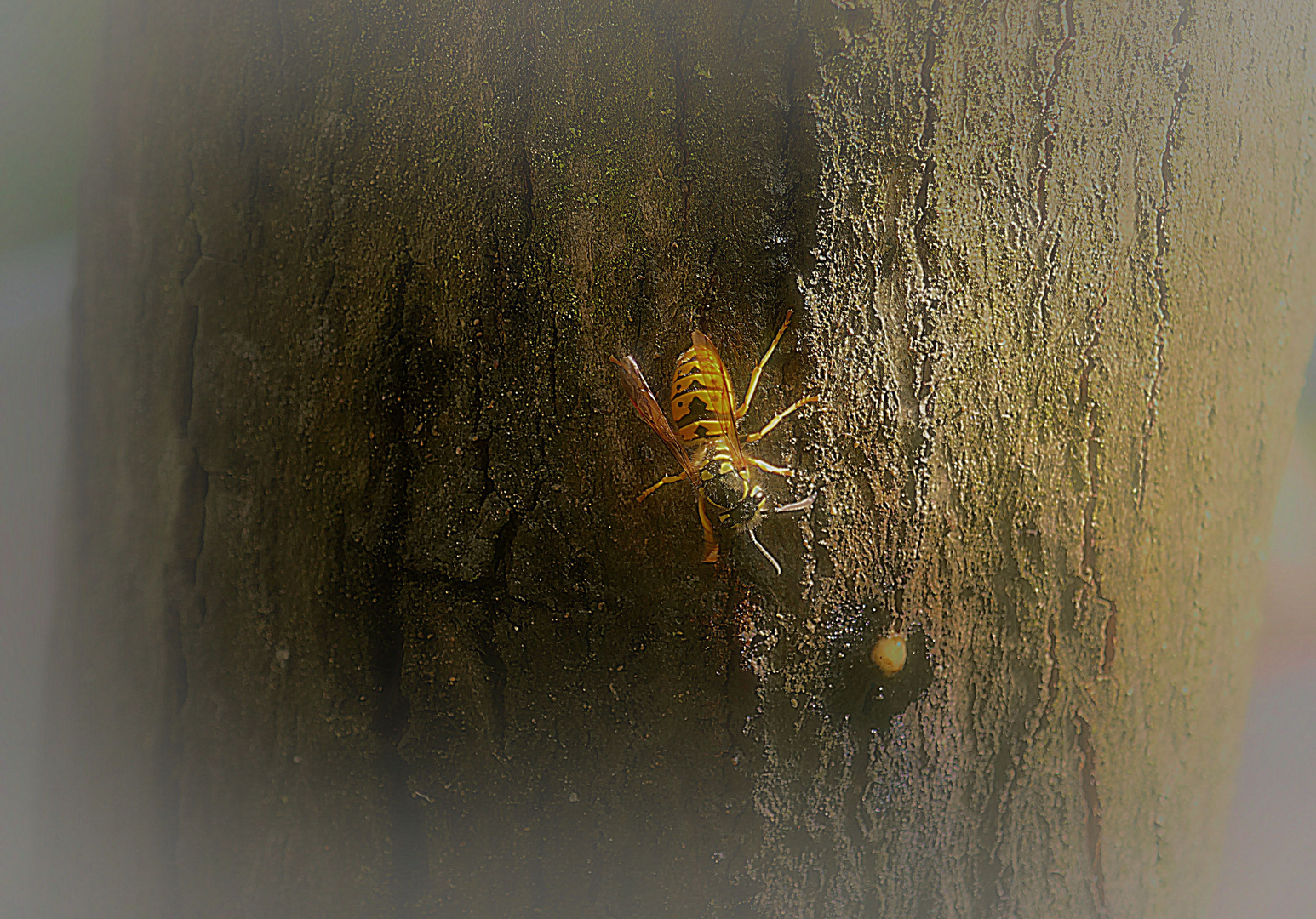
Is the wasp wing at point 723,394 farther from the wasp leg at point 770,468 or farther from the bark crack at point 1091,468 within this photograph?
the bark crack at point 1091,468

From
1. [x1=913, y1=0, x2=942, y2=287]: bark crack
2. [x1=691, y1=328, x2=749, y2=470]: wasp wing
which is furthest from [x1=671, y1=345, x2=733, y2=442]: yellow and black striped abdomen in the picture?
[x1=913, y1=0, x2=942, y2=287]: bark crack

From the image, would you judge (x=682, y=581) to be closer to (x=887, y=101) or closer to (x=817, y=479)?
(x=817, y=479)

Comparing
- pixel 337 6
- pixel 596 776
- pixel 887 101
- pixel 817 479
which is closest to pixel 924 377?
pixel 817 479

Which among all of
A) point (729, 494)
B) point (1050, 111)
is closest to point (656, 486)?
point (729, 494)

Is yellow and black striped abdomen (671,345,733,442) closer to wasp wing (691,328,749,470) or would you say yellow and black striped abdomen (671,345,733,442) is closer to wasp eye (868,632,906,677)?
wasp wing (691,328,749,470)

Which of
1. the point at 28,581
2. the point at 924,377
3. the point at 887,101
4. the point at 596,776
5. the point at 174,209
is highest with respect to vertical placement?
the point at 887,101
